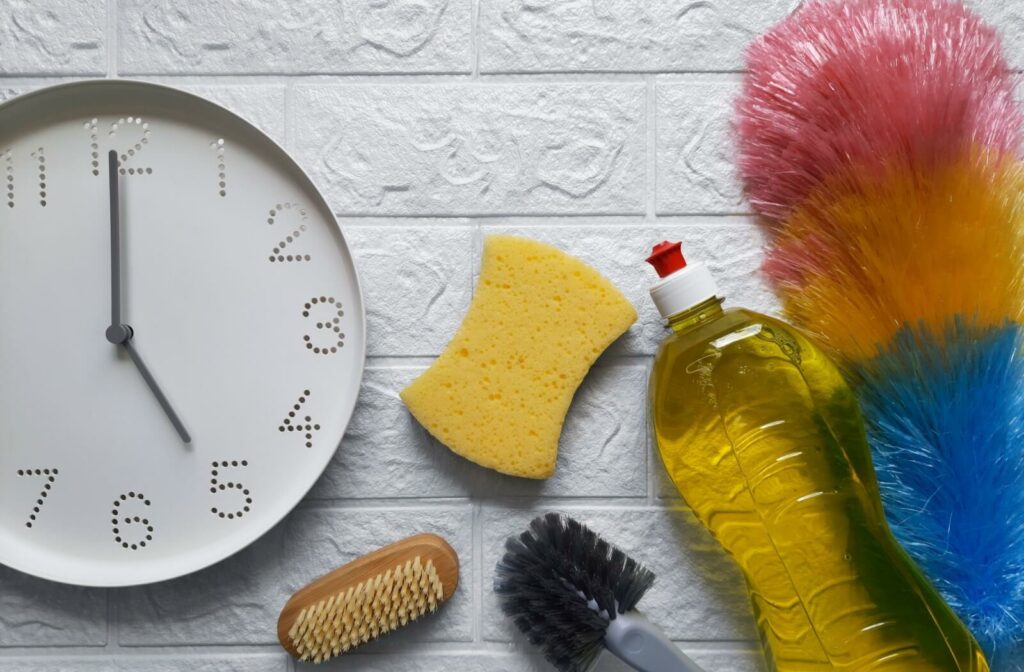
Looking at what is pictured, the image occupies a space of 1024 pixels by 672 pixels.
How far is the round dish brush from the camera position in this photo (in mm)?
602

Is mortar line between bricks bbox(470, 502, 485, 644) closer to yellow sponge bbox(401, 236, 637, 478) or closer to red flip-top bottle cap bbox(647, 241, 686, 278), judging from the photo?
yellow sponge bbox(401, 236, 637, 478)

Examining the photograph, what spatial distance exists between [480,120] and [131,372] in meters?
0.32

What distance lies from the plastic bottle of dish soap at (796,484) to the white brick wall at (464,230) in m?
0.05

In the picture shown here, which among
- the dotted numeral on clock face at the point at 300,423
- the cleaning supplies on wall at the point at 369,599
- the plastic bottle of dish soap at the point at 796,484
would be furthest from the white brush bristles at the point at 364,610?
the plastic bottle of dish soap at the point at 796,484

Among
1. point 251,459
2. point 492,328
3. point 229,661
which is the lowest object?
point 229,661

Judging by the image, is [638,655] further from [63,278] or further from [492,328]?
[63,278]

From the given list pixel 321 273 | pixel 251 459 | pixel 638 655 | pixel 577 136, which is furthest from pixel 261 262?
pixel 638 655

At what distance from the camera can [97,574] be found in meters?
0.64

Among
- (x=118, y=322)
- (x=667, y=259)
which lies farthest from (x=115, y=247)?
(x=667, y=259)

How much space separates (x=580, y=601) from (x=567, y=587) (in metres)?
0.01

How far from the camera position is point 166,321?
642mm

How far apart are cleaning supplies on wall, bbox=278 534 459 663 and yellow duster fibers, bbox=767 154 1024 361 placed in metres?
0.34

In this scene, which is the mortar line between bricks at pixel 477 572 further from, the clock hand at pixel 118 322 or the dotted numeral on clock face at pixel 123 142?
the dotted numeral on clock face at pixel 123 142

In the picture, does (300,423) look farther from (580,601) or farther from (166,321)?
(580,601)
